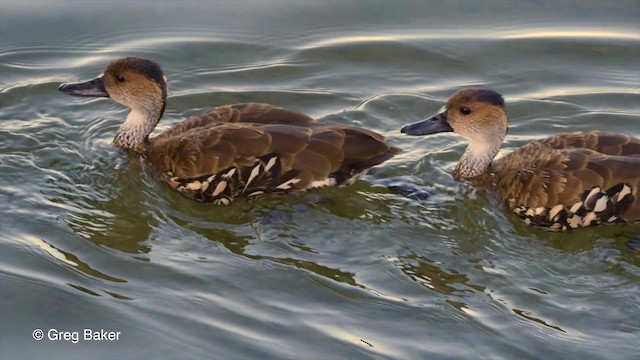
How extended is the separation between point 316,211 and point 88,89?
7.88 ft

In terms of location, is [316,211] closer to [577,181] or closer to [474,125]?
[474,125]

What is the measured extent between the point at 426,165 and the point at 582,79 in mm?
2183

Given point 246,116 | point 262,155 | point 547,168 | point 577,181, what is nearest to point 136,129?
point 246,116

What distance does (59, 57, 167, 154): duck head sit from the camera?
10242mm

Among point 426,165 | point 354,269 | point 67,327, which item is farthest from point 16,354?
point 426,165

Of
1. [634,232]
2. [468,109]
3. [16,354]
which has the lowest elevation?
[16,354]

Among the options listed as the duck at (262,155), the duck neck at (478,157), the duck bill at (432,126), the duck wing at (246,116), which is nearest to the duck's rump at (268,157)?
the duck at (262,155)

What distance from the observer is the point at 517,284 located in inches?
326

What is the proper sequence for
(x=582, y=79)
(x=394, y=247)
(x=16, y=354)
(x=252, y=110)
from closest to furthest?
(x=16, y=354) < (x=394, y=247) < (x=252, y=110) < (x=582, y=79)

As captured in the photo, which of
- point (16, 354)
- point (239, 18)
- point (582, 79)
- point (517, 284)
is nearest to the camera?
point (16, 354)

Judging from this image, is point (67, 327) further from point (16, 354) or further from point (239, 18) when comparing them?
point (239, 18)

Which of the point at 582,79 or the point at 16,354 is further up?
the point at 582,79

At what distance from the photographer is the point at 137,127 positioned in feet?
34.0
